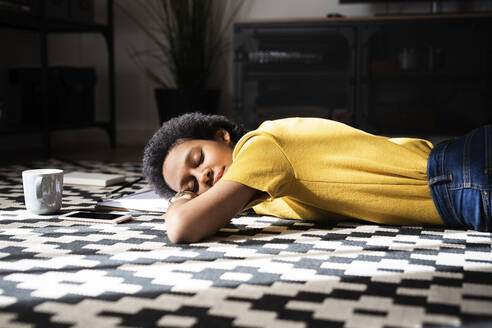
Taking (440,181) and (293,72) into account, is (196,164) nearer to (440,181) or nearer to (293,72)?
(440,181)

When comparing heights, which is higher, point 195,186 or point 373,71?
point 373,71

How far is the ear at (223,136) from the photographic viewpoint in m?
1.29

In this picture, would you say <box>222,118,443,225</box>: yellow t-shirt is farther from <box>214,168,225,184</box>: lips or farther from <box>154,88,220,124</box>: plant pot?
<box>154,88,220,124</box>: plant pot

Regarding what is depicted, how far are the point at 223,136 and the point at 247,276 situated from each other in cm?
50

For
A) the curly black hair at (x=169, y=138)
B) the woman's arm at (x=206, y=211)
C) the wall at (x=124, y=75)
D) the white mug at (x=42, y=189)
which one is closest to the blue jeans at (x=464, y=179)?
the woman's arm at (x=206, y=211)

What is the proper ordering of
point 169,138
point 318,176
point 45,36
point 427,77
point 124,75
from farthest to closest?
point 124,75
point 427,77
point 45,36
point 169,138
point 318,176

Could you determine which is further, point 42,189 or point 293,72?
point 293,72

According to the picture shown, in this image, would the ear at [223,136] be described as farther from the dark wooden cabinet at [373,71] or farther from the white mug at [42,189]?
the dark wooden cabinet at [373,71]

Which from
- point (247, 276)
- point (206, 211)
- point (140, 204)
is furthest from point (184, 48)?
point (247, 276)

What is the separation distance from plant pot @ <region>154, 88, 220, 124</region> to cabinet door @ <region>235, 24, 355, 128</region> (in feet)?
0.68

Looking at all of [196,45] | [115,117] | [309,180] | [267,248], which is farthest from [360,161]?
[115,117]

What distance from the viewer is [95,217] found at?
1256 millimetres

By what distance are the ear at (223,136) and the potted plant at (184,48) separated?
1.80 m

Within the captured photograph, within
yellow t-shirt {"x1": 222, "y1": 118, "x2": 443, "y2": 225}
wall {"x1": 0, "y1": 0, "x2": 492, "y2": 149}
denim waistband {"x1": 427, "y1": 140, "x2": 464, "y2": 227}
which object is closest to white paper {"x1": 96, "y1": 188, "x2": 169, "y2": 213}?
yellow t-shirt {"x1": 222, "y1": 118, "x2": 443, "y2": 225}
